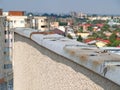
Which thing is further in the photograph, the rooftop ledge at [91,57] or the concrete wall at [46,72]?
the concrete wall at [46,72]

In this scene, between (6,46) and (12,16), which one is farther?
(12,16)

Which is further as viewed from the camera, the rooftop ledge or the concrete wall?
the concrete wall

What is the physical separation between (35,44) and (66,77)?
1118mm

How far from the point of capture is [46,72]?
3248 mm

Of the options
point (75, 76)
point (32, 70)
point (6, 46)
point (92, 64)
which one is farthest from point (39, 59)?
point (6, 46)

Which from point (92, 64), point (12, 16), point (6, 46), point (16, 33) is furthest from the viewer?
point (12, 16)

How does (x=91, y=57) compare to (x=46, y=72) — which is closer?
(x=91, y=57)

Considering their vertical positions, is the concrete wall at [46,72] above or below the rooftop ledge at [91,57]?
below

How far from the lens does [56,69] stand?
298 centimetres

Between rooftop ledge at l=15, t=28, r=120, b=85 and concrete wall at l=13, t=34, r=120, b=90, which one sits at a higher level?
rooftop ledge at l=15, t=28, r=120, b=85

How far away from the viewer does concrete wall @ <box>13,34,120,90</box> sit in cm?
227

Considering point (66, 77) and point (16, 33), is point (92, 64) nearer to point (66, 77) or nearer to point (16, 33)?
point (66, 77)

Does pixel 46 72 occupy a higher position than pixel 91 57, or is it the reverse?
pixel 91 57

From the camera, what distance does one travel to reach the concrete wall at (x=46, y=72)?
2.27 metres
